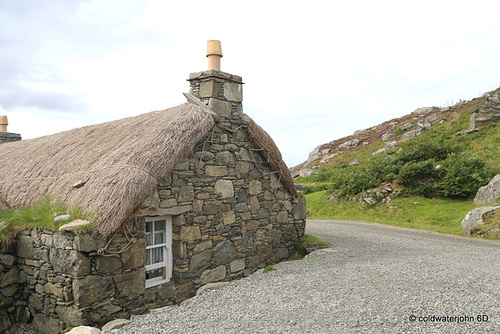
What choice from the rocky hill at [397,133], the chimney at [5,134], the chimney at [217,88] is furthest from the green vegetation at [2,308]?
the rocky hill at [397,133]

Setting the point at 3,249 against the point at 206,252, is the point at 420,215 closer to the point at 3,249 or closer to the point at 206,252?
the point at 206,252

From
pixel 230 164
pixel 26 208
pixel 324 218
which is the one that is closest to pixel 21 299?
pixel 26 208

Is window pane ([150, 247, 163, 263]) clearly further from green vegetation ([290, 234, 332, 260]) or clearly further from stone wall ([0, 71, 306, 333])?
green vegetation ([290, 234, 332, 260])

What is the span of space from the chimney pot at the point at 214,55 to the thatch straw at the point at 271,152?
1.80m

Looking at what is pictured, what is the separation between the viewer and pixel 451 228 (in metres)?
15.2

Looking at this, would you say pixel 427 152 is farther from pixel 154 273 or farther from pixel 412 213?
pixel 154 273

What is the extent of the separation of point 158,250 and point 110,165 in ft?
7.19

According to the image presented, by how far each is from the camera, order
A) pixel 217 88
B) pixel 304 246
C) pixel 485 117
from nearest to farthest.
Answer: pixel 217 88 → pixel 304 246 → pixel 485 117

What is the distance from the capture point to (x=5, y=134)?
56.5ft

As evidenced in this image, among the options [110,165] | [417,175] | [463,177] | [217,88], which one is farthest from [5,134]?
[463,177]

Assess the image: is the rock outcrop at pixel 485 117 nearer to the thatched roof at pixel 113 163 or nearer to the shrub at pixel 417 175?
the shrub at pixel 417 175

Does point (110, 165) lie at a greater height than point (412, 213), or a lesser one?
greater

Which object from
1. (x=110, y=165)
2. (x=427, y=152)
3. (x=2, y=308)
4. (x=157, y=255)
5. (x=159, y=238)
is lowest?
(x=2, y=308)

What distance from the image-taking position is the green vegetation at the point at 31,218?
24.0ft
